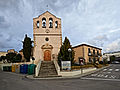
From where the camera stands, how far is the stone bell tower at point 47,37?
20938 millimetres

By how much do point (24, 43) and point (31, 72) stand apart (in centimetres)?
1108

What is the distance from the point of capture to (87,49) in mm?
29375

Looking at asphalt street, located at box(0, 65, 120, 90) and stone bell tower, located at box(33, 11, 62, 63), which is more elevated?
stone bell tower, located at box(33, 11, 62, 63)

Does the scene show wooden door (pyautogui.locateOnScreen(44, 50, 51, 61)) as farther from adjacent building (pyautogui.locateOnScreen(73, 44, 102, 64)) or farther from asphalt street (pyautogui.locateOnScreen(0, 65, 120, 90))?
asphalt street (pyautogui.locateOnScreen(0, 65, 120, 90))

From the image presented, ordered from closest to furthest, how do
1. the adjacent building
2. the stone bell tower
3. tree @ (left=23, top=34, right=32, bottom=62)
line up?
the stone bell tower
tree @ (left=23, top=34, right=32, bottom=62)
the adjacent building

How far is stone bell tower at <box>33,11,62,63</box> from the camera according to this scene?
68.7 ft

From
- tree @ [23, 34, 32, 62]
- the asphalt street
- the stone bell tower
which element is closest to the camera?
the asphalt street

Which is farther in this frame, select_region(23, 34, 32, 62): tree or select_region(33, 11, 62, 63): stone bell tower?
select_region(23, 34, 32, 62): tree

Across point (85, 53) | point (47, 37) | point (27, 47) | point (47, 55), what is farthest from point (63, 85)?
point (85, 53)

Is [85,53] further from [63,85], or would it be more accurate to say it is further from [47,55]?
[63,85]

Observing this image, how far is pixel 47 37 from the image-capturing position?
21625 mm

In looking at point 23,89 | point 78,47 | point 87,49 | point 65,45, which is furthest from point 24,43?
point 23,89

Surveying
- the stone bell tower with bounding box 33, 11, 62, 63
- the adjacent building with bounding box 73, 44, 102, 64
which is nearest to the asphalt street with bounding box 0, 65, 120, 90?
the stone bell tower with bounding box 33, 11, 62, 63

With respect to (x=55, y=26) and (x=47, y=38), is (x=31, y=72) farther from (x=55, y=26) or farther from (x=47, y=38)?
(x=55, y=26)
